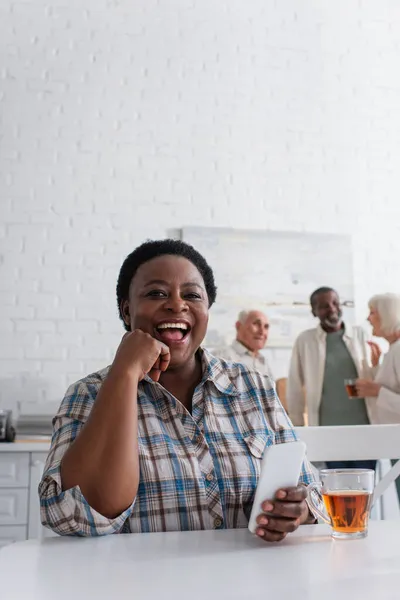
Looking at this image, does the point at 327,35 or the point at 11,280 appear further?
the point at 327,35

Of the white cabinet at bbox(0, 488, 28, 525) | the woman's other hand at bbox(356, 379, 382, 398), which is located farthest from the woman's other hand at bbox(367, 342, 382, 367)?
the white cabinet at bbox(0, 488, 28, 525)

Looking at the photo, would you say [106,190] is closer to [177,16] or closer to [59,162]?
[59,162]

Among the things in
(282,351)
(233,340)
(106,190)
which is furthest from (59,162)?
(282,351)

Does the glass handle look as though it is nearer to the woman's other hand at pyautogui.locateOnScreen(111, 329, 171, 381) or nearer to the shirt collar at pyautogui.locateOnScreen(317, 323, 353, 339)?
the woman's other hand at pyautogui.locateOnScreen(111, 329, 171, 381)

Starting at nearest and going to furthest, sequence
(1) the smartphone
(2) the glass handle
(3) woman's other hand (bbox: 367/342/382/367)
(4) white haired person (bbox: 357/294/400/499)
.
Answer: (1) the smartphone → (2) the glass handle → (4) white haired person (bbox: 357/294/400/499) → (3) woman's other hand (bbox: 367/342/382/367)

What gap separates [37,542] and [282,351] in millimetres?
2719

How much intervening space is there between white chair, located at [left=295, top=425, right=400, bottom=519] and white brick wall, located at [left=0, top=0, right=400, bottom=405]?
2.15 metres

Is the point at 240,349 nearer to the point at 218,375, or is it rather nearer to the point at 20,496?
the point at 20,496

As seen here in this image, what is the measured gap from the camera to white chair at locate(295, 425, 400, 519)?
1.25 m

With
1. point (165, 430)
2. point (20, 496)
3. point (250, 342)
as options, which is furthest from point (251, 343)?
point (165, 430)

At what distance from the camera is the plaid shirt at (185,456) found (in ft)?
2.97

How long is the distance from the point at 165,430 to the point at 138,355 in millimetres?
145

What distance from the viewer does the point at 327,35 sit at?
3896 millimetres

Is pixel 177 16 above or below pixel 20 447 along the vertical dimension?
above
